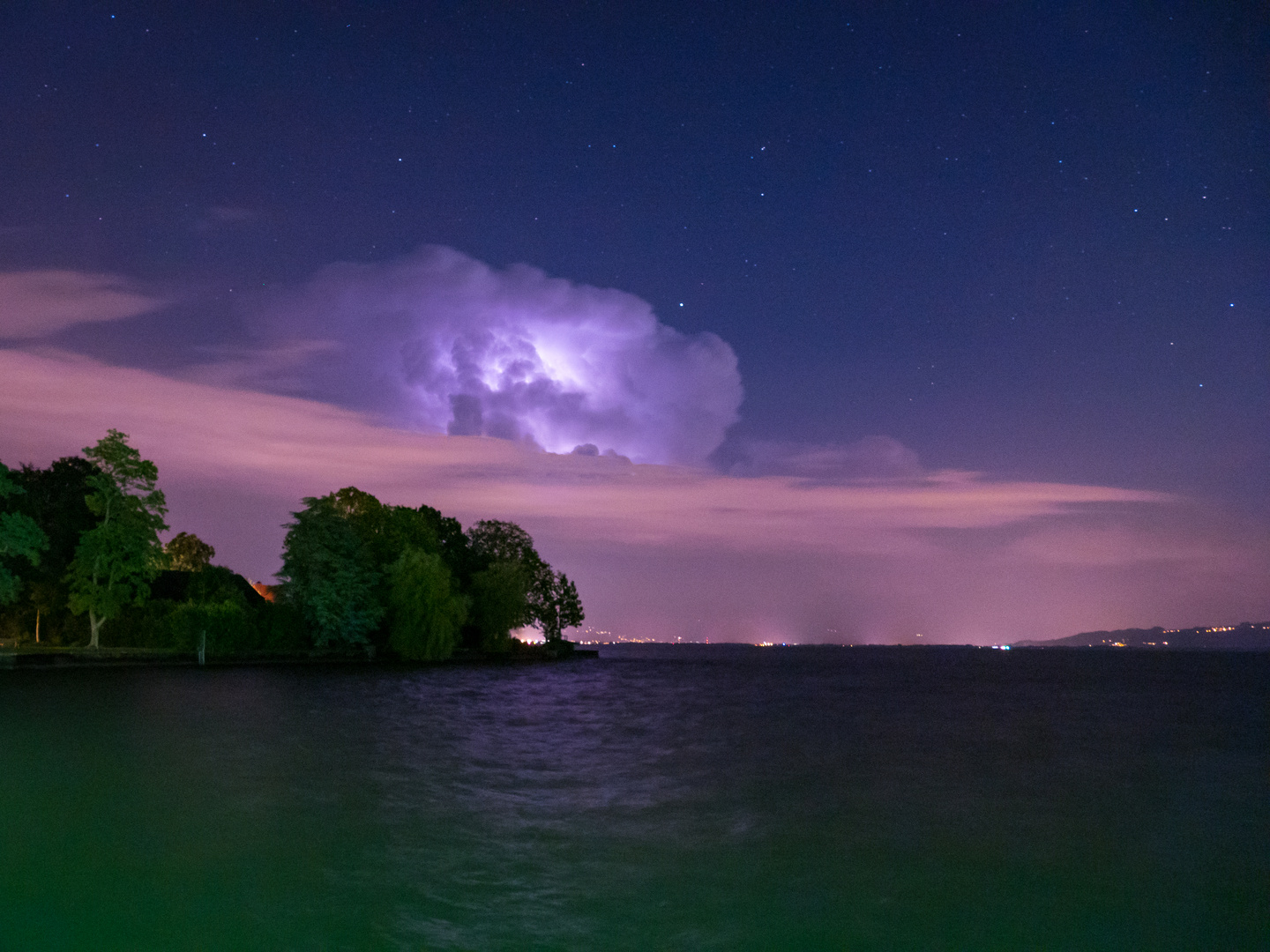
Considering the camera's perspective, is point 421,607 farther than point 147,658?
Yes

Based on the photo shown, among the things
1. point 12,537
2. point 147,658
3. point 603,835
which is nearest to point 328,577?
point 147,658

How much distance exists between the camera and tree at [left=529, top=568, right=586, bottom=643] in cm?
11119

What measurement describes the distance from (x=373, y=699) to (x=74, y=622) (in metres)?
34.8

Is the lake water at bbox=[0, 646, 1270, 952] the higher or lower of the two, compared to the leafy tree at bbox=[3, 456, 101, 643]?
lower

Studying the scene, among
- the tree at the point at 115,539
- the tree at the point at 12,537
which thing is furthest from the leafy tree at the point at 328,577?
the tree at the point at 12,537

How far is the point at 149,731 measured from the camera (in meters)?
30.8

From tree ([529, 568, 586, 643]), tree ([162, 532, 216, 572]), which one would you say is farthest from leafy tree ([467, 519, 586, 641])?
tree ([162, 532, 216, 572])

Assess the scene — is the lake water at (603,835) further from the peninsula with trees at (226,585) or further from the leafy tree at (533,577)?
the leafy tree at (533,577)

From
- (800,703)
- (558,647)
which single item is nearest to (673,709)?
(800,703)

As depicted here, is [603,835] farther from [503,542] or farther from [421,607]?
[503,542]

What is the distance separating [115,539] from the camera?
211 feet

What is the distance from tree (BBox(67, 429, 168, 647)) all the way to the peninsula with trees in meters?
0.09

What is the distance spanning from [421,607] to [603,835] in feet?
212

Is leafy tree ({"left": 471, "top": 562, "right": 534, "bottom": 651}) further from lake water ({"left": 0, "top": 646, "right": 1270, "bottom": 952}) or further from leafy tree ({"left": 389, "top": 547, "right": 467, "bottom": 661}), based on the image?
lake water ({"left": 0, "top": 646, "right": 1270, "bottom": 952})
